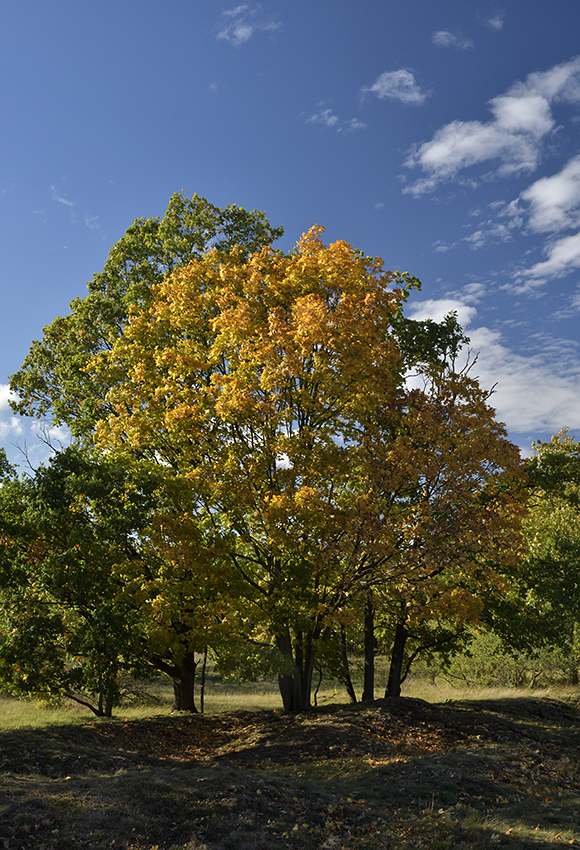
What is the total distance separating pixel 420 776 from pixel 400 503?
8.27 m

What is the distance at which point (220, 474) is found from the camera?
573 inches

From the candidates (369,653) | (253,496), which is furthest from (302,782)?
(369,653)

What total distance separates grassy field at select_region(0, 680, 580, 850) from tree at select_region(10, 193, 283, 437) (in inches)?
454

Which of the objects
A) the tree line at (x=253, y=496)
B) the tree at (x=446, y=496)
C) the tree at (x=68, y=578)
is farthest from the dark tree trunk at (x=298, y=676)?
the tree at (x=68, y=578)

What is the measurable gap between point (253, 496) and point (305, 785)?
20.0ft

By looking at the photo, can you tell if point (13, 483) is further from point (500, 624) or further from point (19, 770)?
point (500, 624)

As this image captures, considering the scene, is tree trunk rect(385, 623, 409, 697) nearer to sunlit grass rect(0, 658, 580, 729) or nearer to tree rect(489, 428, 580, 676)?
sunlit grass rect(0, 658, 580, 729)

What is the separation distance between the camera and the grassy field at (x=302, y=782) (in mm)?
7598

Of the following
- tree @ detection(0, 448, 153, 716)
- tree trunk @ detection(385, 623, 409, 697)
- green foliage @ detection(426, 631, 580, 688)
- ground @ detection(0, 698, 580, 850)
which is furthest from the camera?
green foliage @ detection(426, 631, 580, 688)

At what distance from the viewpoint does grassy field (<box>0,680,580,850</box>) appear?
760cm

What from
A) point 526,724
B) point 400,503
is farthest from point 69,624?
point 526,724

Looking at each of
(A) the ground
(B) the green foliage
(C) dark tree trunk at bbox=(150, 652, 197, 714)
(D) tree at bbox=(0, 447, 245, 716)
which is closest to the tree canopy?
(D) tree at bbox=(0, 447, 245, 716)

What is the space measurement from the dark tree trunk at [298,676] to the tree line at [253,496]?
2.2 inches

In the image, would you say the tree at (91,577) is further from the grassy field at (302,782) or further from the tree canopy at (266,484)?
the grassy field at (302,782)
